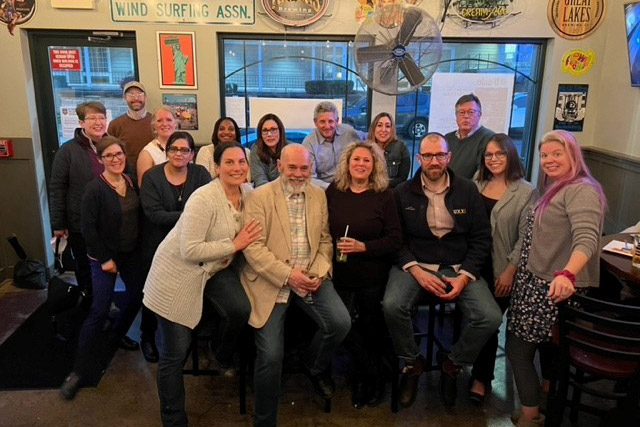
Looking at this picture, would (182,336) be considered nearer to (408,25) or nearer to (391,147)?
(391,147)

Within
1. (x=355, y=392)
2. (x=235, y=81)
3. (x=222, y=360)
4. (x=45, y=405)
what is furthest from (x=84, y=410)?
(x=235, y=81)

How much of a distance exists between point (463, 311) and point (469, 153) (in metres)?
1.18

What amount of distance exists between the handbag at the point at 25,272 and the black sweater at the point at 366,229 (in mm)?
2731

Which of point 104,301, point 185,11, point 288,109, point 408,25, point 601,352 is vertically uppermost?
point 185,11

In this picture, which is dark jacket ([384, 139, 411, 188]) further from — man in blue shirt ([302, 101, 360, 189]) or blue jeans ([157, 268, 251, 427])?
blue jeans ([157, 268, 251, 427])

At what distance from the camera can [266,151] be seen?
3.29 metres

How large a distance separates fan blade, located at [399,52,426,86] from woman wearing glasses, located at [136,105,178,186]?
155cm

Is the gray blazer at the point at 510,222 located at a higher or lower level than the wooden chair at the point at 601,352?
higher

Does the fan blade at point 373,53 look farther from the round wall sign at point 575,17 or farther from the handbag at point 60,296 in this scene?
the handbag at point 60,296

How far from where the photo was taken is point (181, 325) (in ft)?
6.97

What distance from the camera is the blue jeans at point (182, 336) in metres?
2.14

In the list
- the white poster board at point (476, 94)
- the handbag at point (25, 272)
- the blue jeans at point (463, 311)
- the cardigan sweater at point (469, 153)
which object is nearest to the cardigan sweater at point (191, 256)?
the blue jeans at point (463, 311)

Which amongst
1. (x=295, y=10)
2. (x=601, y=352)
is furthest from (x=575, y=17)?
(x=601, y=352)

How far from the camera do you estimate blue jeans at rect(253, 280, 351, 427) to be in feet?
7.10
